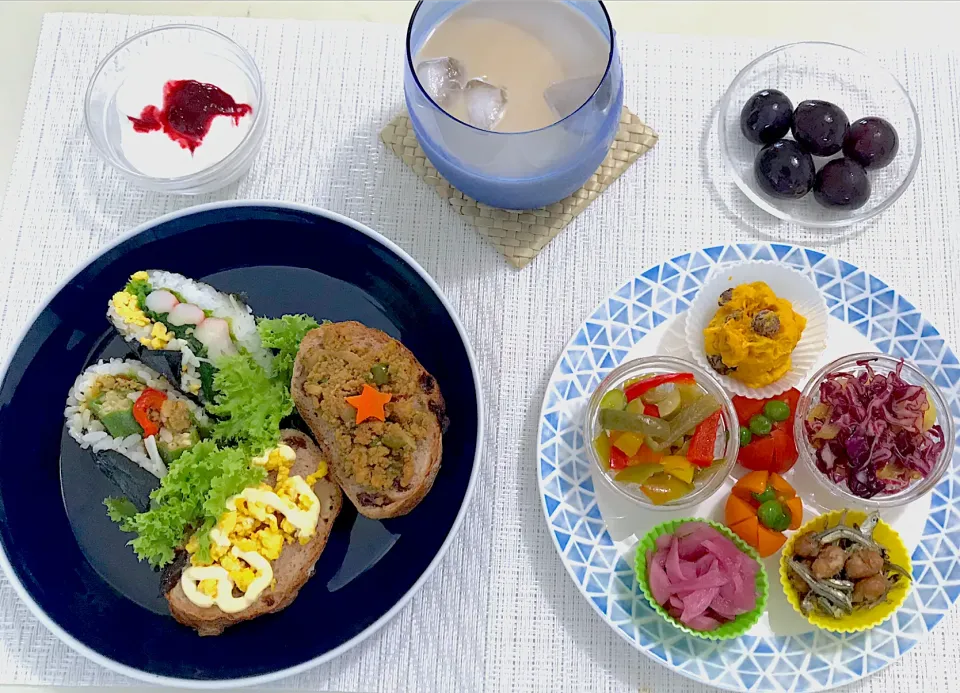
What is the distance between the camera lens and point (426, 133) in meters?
1.78

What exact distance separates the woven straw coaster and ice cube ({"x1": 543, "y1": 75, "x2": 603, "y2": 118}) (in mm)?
328

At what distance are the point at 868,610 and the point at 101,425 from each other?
64.9 inches

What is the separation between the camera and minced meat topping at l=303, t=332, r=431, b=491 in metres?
1.76

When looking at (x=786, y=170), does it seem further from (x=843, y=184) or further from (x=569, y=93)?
(x=569, y=93)

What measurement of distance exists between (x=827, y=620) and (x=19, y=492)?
5.59 ft

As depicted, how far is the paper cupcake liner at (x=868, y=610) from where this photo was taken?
169cm

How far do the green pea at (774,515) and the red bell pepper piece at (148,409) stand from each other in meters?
1.30

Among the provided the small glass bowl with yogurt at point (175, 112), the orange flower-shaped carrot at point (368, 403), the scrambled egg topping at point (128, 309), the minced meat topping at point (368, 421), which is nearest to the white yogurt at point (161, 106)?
the small glass bowl with yogurt at point (175, 112)

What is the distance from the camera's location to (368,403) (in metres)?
1.75

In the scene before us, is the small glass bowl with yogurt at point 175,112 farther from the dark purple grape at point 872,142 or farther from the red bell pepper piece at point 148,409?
Answer: the dark purple grape at point 872,142

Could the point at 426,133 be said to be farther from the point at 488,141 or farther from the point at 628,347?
the point at 628,347

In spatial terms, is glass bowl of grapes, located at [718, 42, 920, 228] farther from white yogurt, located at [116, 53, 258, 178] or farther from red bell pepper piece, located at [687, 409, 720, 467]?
white yogurt, located at [116, 53, 258, 178]

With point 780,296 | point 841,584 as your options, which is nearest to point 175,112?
point 780,296

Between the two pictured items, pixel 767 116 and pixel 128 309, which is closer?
pixel 128 309
